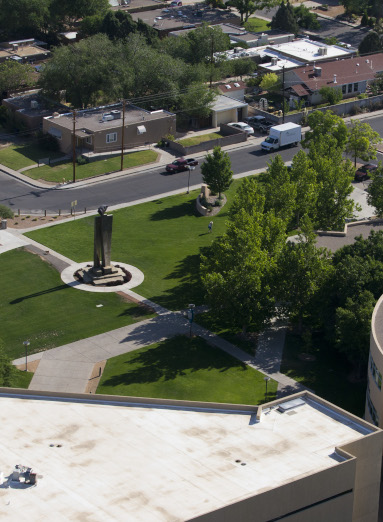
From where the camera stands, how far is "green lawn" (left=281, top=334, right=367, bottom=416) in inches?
2635

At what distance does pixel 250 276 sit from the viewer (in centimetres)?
7125

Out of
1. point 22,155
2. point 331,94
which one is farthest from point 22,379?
point 331,94

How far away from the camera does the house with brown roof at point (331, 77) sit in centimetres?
12938

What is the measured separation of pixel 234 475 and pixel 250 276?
998 inches

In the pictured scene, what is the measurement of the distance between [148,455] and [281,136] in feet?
232

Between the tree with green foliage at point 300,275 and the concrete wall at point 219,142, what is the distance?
143ft

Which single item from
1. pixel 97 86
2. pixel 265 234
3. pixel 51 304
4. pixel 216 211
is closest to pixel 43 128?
pixel 97 86

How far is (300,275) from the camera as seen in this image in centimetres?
7181

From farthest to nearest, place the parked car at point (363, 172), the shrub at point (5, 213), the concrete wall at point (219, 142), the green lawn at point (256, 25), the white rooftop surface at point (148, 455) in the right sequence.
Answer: the green lawn at point (256, 25) → the concrete wall at point (219, 142) → the parked car at point (363, 172) → the shrub at point (5, 213) → the white rooftop surface at point (148, 455)

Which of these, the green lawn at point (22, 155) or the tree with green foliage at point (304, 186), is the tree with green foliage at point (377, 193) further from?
the green lawn at point (22, 155)

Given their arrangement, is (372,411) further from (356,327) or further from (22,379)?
(22,379)

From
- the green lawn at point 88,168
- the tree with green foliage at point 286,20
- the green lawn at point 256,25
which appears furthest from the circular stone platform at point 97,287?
the green lawn at point 256,25

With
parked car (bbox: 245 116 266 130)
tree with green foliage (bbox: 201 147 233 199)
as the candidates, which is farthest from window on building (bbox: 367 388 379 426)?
parked car (bbox: 245 116 266 130)

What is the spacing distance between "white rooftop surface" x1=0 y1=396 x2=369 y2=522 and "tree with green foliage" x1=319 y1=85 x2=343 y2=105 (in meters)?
79.0
